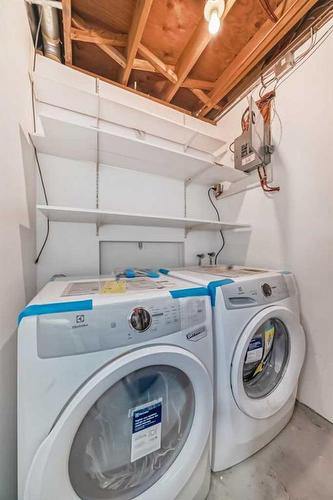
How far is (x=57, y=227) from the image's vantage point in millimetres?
1423

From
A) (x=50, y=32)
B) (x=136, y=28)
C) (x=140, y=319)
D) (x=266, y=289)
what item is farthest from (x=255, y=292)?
(x=50, y=32)

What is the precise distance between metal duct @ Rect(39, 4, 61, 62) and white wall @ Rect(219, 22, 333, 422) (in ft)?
5.14

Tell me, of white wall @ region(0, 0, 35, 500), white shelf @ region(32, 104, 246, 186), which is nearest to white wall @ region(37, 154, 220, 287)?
white shelf @ region(32, 104, 246, 186)

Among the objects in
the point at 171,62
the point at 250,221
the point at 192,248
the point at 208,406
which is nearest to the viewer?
the point at 208,406

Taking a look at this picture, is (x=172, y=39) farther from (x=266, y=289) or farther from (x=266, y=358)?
(x=266, y=358)

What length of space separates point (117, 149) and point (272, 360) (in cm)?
170

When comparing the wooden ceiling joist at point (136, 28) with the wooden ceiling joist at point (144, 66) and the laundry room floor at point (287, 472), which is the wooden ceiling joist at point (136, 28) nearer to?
the wooden ceiling joist at point (144, 66)

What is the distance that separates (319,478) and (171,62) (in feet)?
9.00

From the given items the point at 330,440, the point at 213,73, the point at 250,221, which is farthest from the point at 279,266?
the point at 213,73

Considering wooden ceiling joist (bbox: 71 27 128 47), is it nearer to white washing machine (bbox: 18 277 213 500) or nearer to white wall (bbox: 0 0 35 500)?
white wall (bbox: 0 0 35 500)

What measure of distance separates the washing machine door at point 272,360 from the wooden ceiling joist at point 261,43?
1741mm

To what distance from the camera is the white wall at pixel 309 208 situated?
4.01 feet

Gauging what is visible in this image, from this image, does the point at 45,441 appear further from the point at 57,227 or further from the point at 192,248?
the point at 192,248

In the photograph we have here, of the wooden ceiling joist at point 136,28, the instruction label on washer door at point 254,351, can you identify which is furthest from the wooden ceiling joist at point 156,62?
the instruction label on washer door at point 254,351
